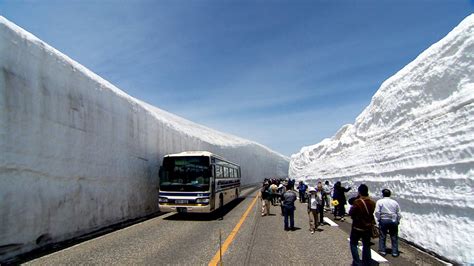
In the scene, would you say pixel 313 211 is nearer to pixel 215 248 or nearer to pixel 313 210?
pixel 313 210

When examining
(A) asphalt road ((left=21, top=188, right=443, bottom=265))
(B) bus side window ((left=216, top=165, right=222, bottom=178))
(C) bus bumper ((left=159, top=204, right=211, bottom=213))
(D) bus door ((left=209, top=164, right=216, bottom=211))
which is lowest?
(A) asphalt road ((left=21, top=188, right=443, bottom=265))

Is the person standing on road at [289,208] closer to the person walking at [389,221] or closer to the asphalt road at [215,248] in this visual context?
the asphalt road at [215,248]

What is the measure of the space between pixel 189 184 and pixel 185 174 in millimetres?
530

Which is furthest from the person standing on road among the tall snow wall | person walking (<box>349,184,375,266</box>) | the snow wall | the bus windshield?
the snow wall

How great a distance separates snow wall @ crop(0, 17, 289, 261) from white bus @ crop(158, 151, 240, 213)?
1.79 metres

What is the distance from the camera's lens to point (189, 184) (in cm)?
1409

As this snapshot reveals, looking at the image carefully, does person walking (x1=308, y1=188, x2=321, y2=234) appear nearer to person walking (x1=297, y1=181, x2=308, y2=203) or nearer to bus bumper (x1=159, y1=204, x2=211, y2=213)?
bus bumper (x1=159, y1=204, x2=211, y2=213)

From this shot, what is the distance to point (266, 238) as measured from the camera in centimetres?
948

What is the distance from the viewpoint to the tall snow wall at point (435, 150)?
6.95 metres

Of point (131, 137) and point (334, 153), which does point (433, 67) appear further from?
point (334, 153)

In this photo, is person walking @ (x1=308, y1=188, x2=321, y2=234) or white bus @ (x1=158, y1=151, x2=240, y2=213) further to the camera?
white bus @ (x1=158, y1=151, x2=240, y2=213)

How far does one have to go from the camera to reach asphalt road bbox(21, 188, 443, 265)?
272 inches

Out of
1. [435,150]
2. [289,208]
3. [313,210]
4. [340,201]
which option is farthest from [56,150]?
[340,201]

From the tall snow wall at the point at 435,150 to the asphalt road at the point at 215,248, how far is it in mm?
760
